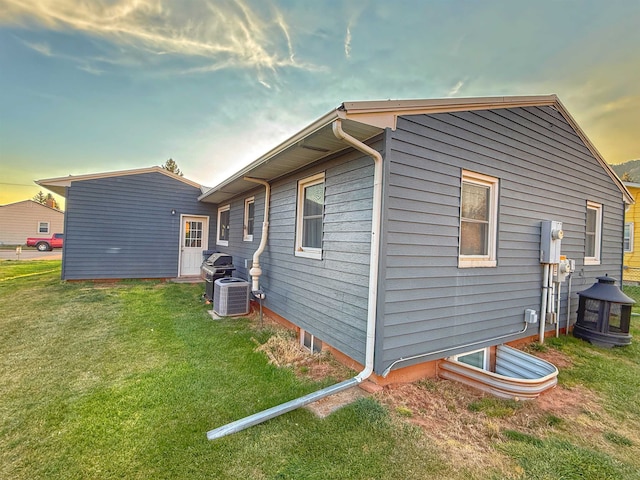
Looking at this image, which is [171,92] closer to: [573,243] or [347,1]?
[347,1]

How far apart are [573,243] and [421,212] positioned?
397 cm

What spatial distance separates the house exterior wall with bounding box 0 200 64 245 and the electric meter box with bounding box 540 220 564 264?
112 feet

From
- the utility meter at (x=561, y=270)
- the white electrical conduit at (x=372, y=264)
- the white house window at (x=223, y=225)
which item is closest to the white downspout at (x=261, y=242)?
the white electrical conduit at (x=372, y=264)

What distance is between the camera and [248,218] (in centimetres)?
687

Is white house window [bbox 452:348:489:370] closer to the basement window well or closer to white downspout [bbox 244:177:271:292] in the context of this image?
the basement window well

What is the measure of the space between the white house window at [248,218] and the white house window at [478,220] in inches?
178

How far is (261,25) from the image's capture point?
18.4 feet

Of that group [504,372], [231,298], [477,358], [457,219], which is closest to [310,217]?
[457,219]

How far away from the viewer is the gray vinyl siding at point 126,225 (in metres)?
8.24

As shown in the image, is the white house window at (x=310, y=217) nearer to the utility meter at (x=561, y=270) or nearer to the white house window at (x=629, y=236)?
the utility meter at (x=561, y=270)

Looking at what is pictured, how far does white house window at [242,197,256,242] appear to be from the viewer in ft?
21.6

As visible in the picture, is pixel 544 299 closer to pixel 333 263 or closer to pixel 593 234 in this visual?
pixel 593 234

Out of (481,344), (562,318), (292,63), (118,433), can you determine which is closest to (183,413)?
(118,433)

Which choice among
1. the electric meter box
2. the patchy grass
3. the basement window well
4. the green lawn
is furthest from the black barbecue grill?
the electric meter box
